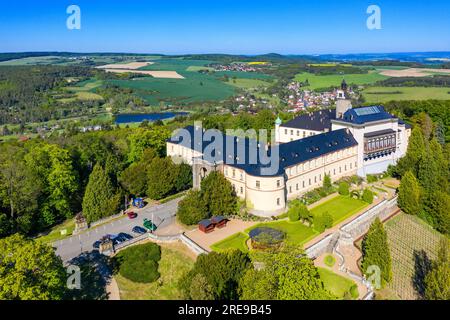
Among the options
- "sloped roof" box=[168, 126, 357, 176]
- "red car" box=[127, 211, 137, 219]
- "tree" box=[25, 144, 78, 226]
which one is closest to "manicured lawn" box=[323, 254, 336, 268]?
"sloped roof" box=[168, 126, 357, 176]

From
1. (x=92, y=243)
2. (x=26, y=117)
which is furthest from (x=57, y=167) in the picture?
(x=26, y=117)

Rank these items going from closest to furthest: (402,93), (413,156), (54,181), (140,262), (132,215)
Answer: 1. (140,262)
2. (132,215)
3. (54,181)
4. (413,156)
5. (402,93)

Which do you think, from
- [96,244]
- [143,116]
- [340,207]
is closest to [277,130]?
[340,207]

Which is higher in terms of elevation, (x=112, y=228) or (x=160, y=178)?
(x=160, y=178)

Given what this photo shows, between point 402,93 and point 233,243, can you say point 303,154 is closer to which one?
point 233,243
